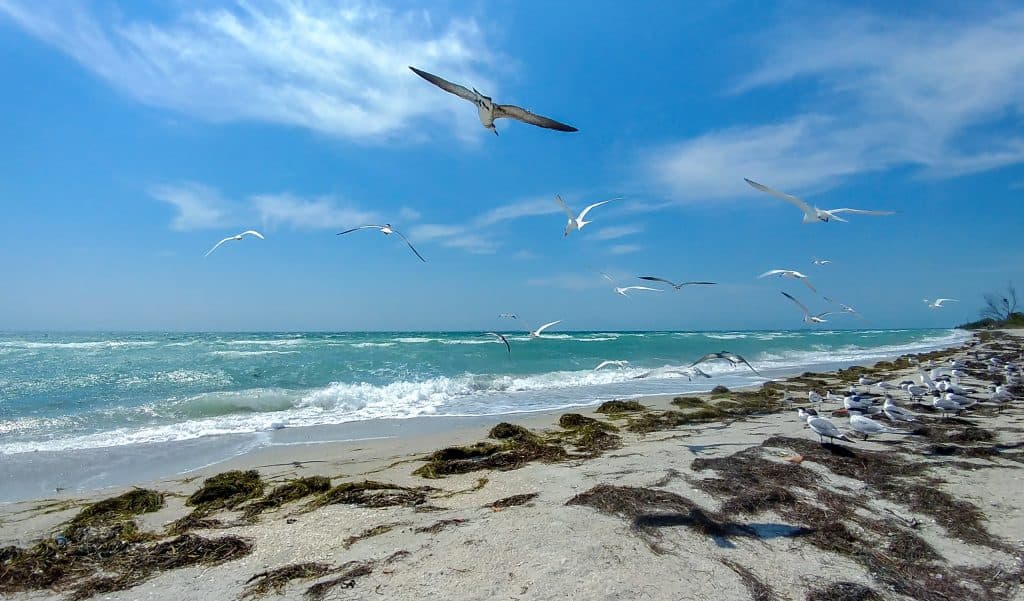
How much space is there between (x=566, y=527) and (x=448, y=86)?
421 cm

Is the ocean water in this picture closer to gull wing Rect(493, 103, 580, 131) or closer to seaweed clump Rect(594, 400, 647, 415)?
seaweed clump Rect(594, 400, 647, 415)

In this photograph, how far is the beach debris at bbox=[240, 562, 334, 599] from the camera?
3445mm

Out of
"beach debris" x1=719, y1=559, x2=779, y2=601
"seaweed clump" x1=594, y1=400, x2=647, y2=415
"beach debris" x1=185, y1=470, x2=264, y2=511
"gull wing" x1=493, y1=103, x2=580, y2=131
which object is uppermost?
"gull wing" x1=493, y1=103, x2=580, y2=131

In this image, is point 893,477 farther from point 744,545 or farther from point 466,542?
point 466,542

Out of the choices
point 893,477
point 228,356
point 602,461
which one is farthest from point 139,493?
point 228,356

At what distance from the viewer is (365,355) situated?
2455 centimetres

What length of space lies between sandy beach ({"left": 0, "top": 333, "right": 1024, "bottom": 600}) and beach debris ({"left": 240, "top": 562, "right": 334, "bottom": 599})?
0.01m

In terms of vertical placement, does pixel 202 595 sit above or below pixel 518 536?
below

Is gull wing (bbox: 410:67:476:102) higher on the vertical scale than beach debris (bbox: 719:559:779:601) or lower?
higher

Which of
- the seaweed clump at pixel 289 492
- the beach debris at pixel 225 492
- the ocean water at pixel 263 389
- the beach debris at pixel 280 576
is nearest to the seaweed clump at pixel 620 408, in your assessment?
the ocean water at pixel 263 389

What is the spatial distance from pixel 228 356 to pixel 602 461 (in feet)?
69.5

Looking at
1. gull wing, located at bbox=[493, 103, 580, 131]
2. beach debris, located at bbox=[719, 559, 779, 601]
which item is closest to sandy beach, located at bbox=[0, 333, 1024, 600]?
beach debris, located at bbox=[719, 559, 779, 601]

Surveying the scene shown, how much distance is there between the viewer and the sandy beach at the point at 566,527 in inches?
131

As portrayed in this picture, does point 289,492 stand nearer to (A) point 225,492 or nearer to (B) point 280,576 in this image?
(A) point 225,492
